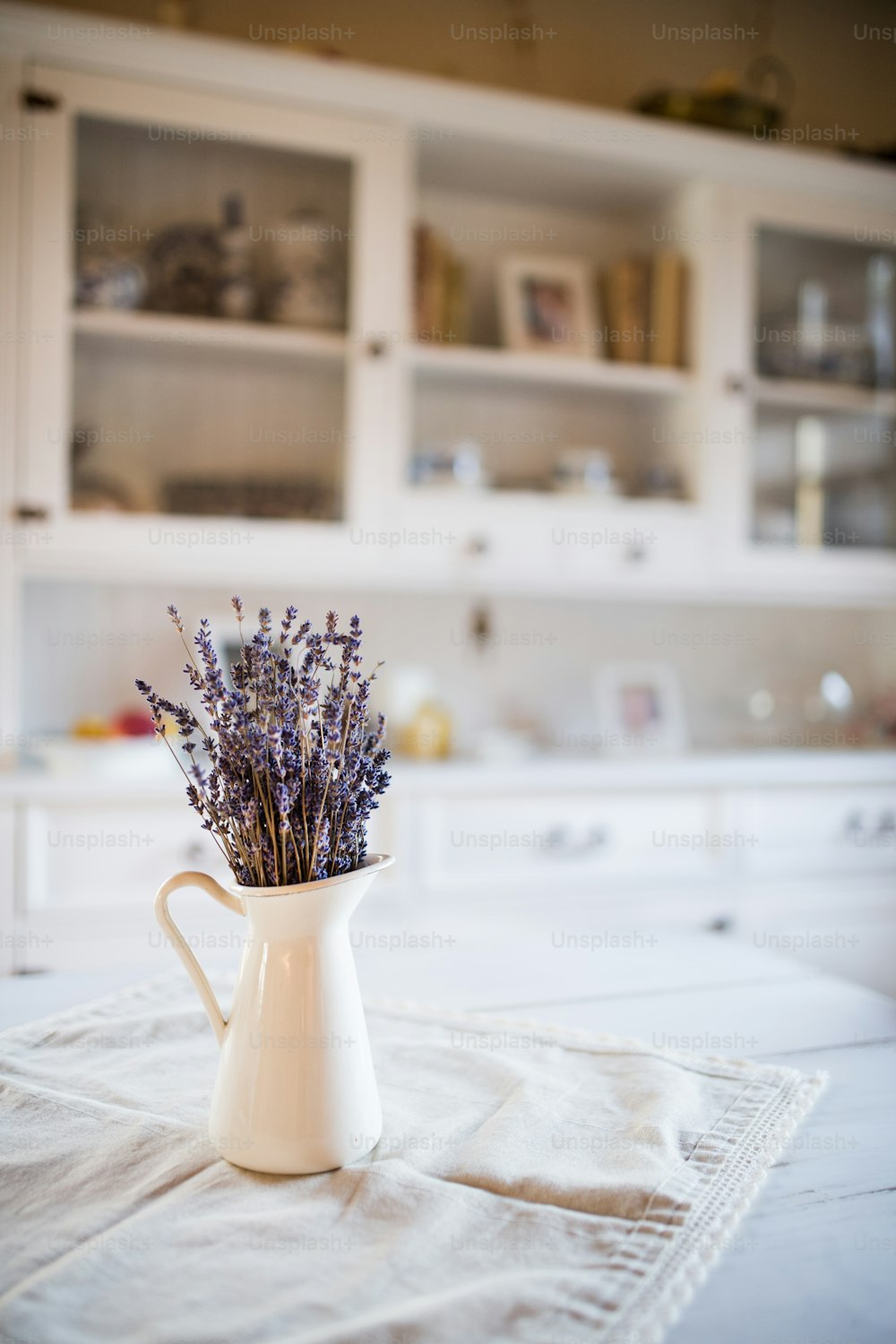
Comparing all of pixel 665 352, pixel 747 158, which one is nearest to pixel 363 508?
pixel 665 352

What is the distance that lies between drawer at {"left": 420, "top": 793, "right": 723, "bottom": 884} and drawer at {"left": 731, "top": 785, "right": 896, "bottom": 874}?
10cm

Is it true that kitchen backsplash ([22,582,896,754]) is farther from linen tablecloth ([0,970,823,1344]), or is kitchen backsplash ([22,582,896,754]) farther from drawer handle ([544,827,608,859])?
linen tablecloth ([0,970,823,1344])

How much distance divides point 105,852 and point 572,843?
879 millimetres

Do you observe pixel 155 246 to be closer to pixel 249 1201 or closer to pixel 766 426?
pixel 766 426

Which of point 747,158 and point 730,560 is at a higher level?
point 747,158

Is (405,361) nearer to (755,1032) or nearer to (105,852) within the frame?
(105,852)

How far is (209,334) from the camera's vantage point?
2098mm

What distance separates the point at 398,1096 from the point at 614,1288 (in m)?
0.24

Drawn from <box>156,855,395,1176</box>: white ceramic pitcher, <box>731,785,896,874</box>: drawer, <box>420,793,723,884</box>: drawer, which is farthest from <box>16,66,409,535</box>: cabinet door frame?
<box>156,855,395,1176</box>: white ceramic pitcher


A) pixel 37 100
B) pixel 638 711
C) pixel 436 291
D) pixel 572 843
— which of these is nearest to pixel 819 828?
pixel 638 711

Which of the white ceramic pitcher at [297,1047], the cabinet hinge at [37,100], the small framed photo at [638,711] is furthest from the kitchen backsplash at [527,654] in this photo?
the white ceramic pitcher at [297,1047]

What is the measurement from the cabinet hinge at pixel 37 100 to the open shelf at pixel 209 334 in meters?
0.35

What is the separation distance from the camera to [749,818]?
2.26 meters

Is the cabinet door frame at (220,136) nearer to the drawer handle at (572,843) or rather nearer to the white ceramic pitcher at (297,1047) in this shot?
the drawer handle at (572,843)
